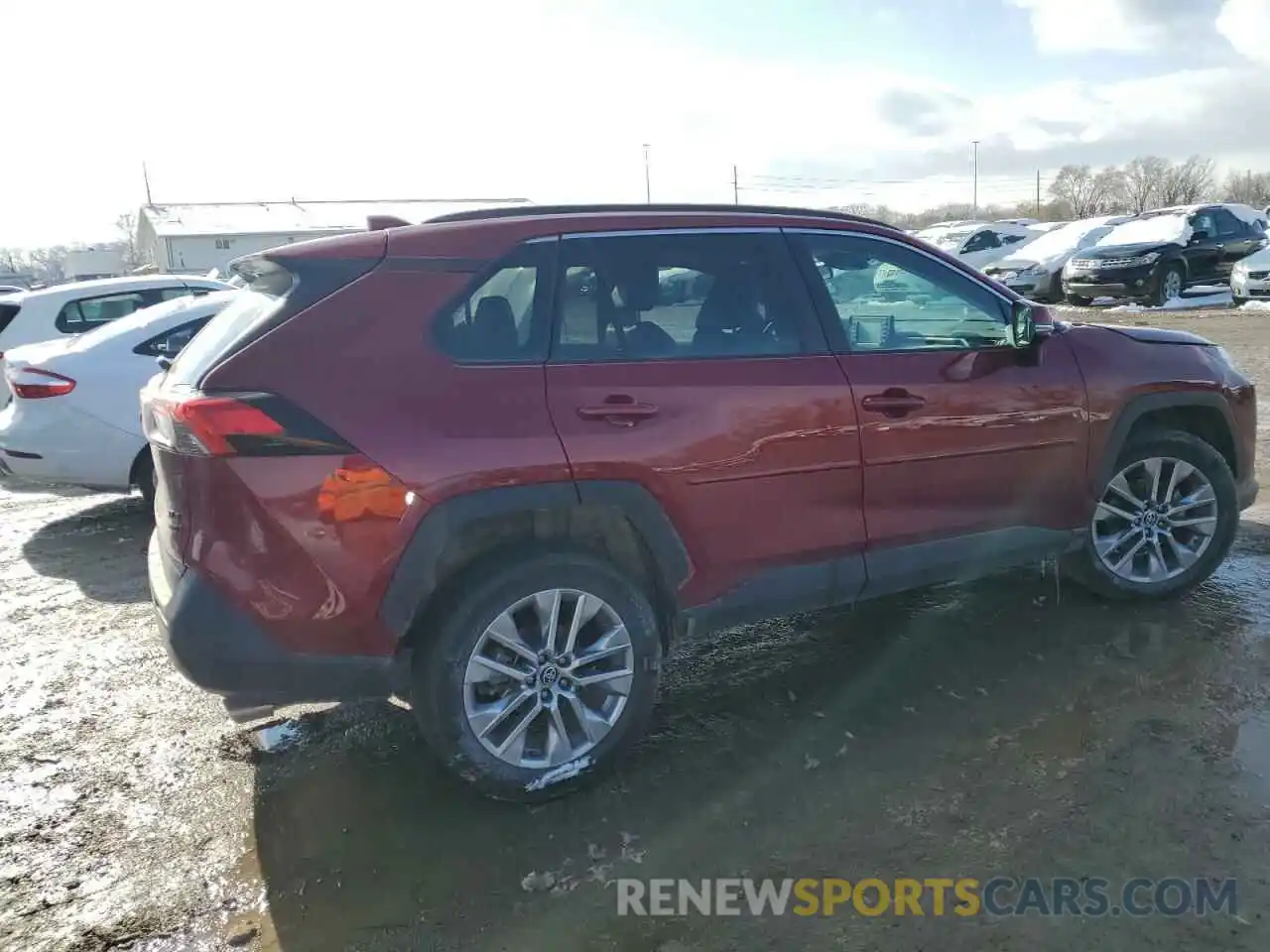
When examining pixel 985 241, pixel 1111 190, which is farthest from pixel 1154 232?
pixel 1111 190

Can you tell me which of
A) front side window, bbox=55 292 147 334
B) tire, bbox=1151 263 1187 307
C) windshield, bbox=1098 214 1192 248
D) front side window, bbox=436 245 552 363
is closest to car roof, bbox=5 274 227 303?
front side window, bbox=55 292 147 334

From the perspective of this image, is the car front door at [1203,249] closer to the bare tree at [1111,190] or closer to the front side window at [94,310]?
the front side window at [94,310]

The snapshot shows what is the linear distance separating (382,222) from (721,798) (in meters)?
2.34

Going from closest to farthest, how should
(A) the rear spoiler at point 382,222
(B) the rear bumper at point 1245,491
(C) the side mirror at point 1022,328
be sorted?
1. (A) the rear spoiler at point 382,222
2. (C) the side mirror at point 1022,328
3. (B) the rear bumper at point 1245,491

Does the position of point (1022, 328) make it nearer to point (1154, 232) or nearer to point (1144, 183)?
point (1154, 232)

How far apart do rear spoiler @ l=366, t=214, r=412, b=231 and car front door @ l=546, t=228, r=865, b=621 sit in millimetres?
629

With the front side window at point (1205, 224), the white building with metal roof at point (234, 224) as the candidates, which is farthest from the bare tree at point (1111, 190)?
the front side window at point (1205, 224)

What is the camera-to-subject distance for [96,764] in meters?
3.43

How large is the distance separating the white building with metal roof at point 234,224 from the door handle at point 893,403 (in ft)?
152

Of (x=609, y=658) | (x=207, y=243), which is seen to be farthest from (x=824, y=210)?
(x=207, y=243)

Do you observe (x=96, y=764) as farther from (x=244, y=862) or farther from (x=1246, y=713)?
(x=1246, y=713)

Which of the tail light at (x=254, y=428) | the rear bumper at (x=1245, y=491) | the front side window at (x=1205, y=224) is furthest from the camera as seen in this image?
the front side window at (x=1205, y=224)

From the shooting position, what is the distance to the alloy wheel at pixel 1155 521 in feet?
14.1

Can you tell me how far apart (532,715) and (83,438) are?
4487mm
